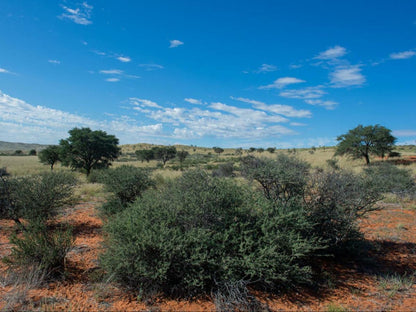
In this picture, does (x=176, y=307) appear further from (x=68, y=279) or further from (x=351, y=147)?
(x=351, y=147)

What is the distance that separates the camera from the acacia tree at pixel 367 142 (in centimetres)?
2620

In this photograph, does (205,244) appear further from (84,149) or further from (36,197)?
(84,149)

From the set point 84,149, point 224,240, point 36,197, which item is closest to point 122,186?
point 36,197

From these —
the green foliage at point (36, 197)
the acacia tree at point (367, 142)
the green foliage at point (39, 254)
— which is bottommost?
the green foliage at point (39, 254)

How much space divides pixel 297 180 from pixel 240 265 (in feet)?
8.52

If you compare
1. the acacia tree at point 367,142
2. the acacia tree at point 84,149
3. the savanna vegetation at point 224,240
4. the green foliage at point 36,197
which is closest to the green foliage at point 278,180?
the savanna vegetation at point 224,240

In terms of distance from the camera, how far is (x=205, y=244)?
13.9 ft

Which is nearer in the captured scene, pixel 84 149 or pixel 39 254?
pixel 39 254

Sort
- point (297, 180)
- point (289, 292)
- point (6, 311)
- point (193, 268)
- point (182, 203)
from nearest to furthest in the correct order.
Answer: point (6, 311) < point (193, 268) < point (289, 292) < point (182, 203) < point (297, 180)

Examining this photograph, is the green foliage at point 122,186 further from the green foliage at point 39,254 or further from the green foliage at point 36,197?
the green foliage at point 39,254

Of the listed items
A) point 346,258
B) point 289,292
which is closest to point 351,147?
point 346,258

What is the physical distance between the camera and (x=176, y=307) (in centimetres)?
379

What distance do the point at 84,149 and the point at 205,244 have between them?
76.7 feet

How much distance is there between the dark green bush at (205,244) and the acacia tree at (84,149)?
71.6ft
